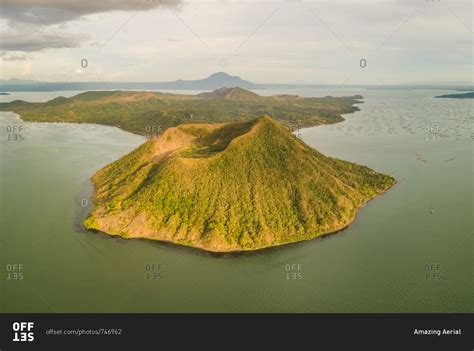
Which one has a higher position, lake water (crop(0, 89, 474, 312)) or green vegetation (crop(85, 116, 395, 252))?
green vegetation (crop(85, 116, 395, 252))

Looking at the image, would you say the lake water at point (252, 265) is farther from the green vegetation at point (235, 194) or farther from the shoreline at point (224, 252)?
the green vegetation at point (235, 194)

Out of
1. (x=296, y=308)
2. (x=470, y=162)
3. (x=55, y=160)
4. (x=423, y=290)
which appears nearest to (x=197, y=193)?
(x=296, y=308)

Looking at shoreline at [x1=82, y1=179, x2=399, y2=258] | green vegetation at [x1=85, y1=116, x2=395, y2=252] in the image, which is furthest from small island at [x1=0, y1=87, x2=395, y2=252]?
shoreline at [x1=82, y1=179, x2=399, y2=258]

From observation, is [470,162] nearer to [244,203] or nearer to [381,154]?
[381,154]

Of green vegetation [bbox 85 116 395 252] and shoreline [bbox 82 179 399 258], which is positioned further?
green vegetation [bbox 85 116 395 252]

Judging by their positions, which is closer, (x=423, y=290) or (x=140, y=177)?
(x=423, y=290)

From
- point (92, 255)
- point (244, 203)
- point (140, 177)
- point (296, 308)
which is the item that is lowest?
point (296, 308)

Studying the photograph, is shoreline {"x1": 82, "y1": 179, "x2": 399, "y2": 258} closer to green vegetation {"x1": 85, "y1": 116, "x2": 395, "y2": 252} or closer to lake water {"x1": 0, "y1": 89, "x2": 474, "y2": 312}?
green vegetation {"x1": 85, "y1": 116, "x2": 395, "y2": 252}

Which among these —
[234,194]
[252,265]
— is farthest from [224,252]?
[234,194]

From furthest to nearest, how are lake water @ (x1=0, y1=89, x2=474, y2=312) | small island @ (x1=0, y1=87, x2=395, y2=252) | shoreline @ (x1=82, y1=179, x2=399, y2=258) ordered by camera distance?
small island @ (x1=0, y1=87, x2=395, y2=252)
shoreline @ (x1=82, y1=179, x2=399, y2=258)
lake water @ (x1=0, y1=89, x2=474, y2=312)
